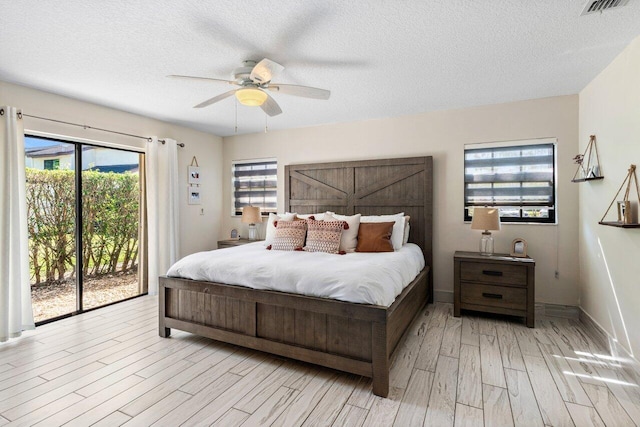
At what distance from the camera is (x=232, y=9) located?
196 centimetres

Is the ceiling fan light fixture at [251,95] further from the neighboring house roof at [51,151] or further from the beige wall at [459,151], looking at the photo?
the neighboring house roof at [51,151]

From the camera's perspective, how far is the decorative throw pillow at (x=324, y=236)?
345 cm

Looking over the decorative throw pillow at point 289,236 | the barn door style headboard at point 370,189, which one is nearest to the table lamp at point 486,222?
the barn door style headboard at point 370,189

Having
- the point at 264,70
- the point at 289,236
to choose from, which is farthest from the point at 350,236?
the point at 264,70

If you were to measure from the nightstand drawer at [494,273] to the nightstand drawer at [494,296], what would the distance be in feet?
0.21

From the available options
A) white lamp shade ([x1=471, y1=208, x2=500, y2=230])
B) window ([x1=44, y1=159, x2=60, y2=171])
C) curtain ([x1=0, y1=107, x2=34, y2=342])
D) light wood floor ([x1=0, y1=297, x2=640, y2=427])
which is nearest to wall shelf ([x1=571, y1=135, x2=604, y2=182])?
white lamp shade ([x1=471, y1=208, x2=500, y2=230])

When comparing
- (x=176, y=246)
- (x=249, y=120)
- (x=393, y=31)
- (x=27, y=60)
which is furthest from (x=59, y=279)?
(x=393, y=31)

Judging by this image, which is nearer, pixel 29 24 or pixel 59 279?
pixel 29 24

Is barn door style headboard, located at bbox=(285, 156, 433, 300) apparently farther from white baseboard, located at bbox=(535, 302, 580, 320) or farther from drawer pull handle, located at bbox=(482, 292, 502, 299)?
white baseboard, located at bbox=(535, 302, 580, 320)

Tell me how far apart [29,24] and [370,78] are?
2595mm

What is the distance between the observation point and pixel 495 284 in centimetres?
335

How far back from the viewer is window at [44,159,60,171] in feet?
11.4

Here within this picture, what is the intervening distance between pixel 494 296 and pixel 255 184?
384 cm

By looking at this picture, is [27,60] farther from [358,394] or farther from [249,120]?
[358,394]
